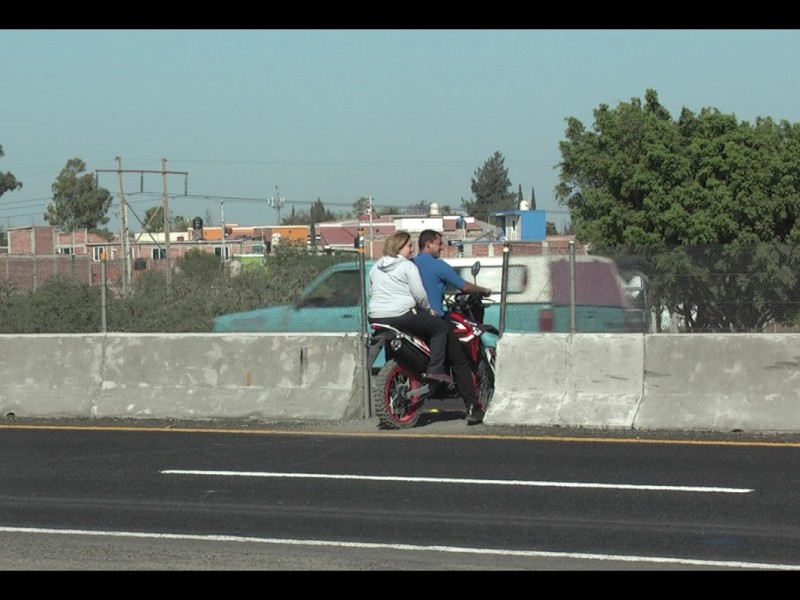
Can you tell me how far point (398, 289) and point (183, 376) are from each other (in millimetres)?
2844

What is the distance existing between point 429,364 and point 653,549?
5.39 metres

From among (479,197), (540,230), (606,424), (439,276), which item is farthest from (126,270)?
(479,197)

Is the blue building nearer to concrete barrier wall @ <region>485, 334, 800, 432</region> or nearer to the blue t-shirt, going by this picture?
concrete barrier wall @ <region>485, 334, 800, 432</region>

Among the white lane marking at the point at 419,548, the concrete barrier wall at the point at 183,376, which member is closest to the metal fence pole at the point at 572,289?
the concrete barrier wall at the point at 183,376

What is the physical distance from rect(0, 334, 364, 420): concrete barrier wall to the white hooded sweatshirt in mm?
1094

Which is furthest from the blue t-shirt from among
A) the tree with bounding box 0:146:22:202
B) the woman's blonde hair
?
the tree with bounding box 0:146:22:202

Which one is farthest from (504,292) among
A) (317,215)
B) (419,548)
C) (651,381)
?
(317,215)

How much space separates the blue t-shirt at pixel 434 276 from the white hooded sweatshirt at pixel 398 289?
0.52 ft

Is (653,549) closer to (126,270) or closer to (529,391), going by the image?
(529,391)

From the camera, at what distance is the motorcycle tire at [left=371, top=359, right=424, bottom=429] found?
12.5 meters

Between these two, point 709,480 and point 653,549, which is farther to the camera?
point 709,480

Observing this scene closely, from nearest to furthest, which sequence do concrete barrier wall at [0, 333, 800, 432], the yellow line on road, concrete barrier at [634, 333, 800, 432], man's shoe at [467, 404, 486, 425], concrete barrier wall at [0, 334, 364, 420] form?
the yellow line on road < concrete barrier at [634, 333, 800, 432] < concrete barrier wall at [0, 333, 800, 432] < man's shoe at [467, 404, 486, 425] < concrete barrier wall at [0, 334, 364, 420]

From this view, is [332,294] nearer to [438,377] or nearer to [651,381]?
[438,377]

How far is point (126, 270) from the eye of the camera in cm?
1922
